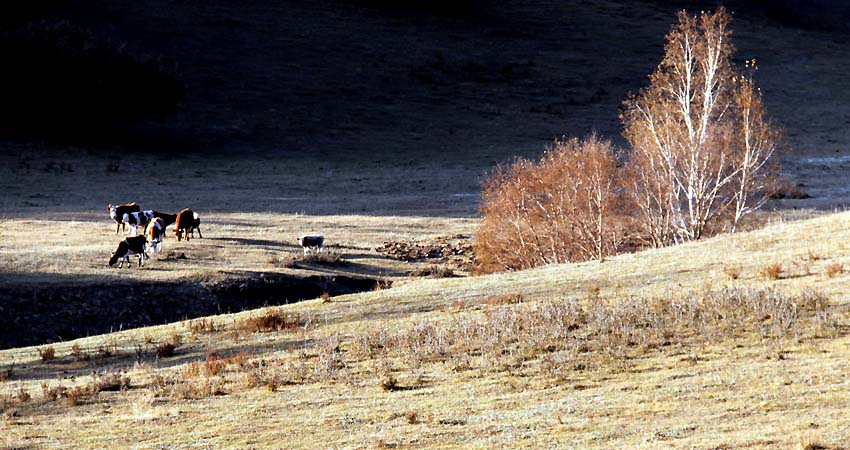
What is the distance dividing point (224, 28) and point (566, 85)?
32484mm

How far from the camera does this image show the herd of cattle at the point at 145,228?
31.2 m

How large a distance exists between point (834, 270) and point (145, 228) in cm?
2379

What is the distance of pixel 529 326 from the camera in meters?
18.5

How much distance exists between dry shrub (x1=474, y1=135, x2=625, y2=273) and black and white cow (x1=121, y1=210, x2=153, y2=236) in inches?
466

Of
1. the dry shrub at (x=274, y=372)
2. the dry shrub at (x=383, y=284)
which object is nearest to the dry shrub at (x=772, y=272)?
the dry shrub at (x=274, y=372)

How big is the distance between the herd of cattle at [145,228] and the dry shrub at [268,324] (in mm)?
10790

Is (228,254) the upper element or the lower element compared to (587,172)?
lower

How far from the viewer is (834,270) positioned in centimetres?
2069

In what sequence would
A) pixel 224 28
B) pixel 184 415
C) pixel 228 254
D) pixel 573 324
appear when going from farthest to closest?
pixel 224 28
pixel 228 254
pixel 573 324
pixel 184 415

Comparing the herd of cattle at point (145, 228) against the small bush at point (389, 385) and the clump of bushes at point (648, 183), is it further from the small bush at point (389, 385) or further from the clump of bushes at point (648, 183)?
the small bush at point (389, 385)

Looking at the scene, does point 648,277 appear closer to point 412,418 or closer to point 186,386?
point 186,386

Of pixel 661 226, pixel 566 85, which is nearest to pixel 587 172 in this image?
pixel 661 226

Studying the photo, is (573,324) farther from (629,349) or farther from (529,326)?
A: (629,349)

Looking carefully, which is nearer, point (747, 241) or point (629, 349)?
point (629, 349)
